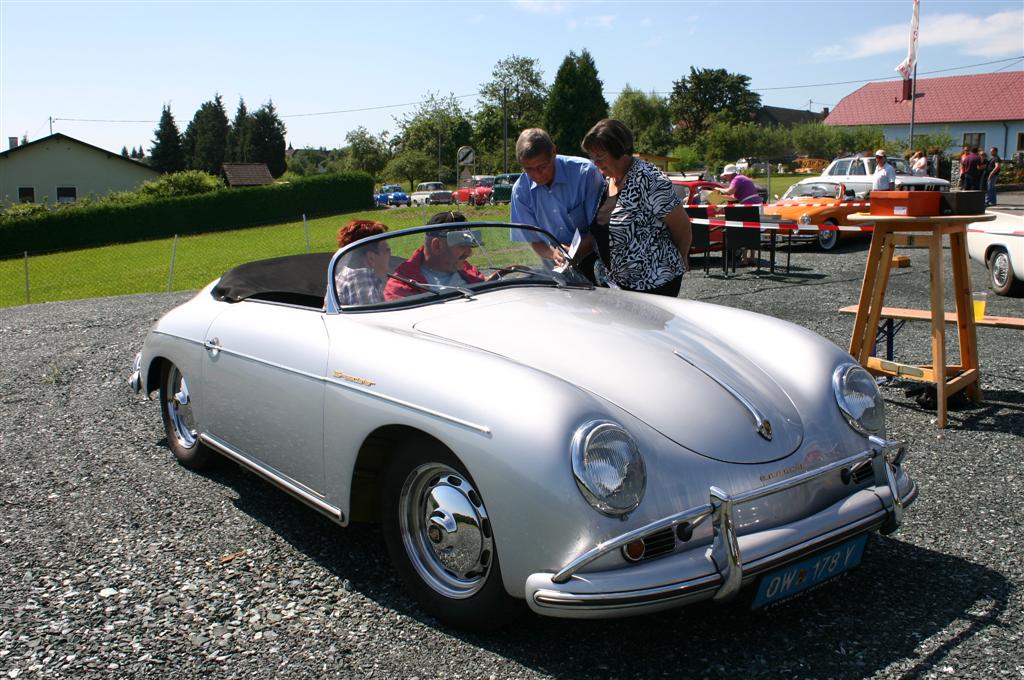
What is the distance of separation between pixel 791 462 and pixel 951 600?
0.88 meters

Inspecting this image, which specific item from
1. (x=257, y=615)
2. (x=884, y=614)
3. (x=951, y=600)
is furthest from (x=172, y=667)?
(x=951, y=600)

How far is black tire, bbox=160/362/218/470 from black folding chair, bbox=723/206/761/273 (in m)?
10.1

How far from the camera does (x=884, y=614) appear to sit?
3.05 m

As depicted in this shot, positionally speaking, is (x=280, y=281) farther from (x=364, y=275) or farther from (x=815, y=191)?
(x=815, y=191)

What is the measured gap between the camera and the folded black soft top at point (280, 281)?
424 centimetres

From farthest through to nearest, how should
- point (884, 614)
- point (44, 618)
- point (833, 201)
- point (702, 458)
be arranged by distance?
point (833, 201) → point (44, 618) → point (884, 614) → point (702, 458)

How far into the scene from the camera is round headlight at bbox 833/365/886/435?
3.21m

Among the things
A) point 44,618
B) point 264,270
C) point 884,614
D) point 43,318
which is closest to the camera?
point 884,614

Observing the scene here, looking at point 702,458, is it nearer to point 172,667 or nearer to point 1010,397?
point 172,667

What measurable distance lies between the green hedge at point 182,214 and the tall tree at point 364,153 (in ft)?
106

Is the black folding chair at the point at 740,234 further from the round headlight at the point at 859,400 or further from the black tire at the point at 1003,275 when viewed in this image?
the round headlight at the point at 859,400

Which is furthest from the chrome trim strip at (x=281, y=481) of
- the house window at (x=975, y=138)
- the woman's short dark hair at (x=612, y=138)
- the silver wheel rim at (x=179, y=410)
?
the house window at (x=975, y=138)

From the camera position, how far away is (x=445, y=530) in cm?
297

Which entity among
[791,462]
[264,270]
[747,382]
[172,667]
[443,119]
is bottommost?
[172,667]
